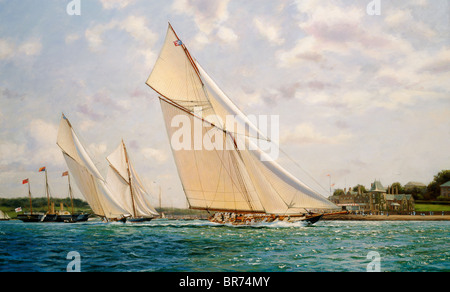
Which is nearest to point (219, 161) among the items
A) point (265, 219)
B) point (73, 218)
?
point (265, 219)

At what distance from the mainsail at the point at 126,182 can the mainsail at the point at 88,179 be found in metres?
1.12

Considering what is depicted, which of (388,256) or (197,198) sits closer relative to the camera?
(388,256)

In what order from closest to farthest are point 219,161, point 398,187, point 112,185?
point 219,161
point 112,185
point 398,187

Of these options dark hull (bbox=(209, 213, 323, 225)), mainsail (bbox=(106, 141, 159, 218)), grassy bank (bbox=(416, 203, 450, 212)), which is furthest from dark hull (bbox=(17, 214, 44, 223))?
grassy bank (bbox=(416, 203, 450, 212))

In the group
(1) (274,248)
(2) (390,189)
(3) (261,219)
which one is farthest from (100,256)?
(2) (390,189)

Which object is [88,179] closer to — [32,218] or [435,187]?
[32,218]

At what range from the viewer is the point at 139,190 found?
5012 centimetres

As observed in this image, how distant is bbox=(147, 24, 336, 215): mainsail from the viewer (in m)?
27.4

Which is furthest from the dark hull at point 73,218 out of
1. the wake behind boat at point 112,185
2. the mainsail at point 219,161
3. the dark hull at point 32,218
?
the mainsail at point 219,161

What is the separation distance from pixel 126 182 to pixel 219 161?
21.9m

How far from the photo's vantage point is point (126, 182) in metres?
47.8

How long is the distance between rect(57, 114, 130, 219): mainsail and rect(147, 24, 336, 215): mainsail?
9849 mm

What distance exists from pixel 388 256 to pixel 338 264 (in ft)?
9.99
